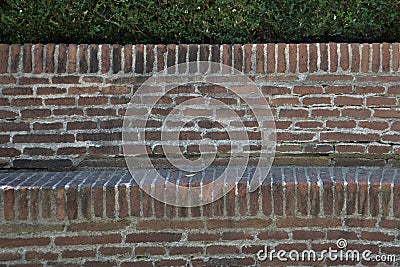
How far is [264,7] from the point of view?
134 inches

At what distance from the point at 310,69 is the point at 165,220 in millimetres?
1285

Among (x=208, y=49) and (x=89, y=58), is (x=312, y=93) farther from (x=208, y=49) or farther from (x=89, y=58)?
(x=89, y=58)

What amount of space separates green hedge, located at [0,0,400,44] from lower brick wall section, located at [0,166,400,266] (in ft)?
3.55

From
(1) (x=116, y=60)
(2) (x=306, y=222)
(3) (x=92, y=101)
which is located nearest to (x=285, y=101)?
(2) (x=306, y=222)

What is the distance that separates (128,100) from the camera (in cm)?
328

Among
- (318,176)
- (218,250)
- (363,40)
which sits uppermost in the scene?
(363,40)

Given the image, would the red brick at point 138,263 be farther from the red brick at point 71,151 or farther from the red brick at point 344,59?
the red brick at point 344,59

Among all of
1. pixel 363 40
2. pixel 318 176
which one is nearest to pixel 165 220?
pixel 318 176

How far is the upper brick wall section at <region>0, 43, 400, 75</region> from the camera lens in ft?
10.6

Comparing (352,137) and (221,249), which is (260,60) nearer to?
(352,137)

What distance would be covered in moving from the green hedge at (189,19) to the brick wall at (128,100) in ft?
0.73

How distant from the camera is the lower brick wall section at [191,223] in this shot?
2.87 metres

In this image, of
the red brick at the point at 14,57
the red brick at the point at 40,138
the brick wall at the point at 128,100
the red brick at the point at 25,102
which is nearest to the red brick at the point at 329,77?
the brick wall at the point at 128,100

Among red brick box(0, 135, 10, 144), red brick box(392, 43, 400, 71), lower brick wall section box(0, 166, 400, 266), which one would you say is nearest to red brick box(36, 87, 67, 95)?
red brick box(0, 135, 10, 144)
